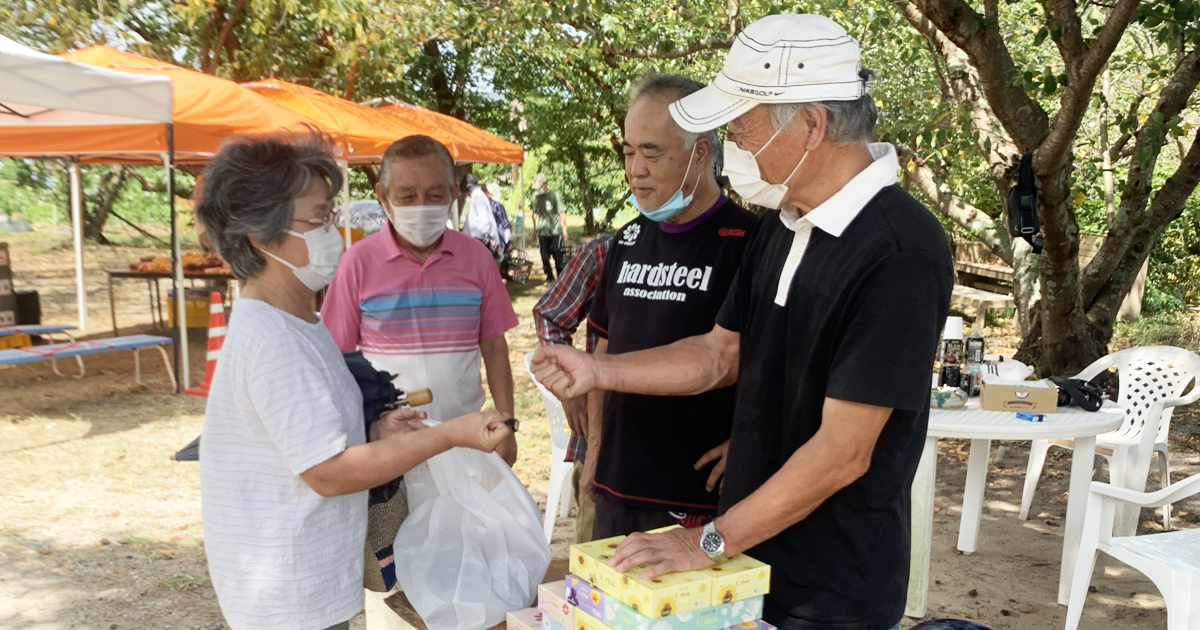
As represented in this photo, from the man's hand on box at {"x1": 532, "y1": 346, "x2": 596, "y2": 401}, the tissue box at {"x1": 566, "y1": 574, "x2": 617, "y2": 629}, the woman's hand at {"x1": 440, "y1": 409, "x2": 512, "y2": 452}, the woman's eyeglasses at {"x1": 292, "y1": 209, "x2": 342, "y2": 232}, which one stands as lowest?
the tissue box at {"x1": 566, "y1": 574, "x2": 617, "y2": 629}

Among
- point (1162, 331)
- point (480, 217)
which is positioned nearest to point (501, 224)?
point (480, 217)

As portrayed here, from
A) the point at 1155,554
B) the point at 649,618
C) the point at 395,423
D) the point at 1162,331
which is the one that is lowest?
the point at 1155,554

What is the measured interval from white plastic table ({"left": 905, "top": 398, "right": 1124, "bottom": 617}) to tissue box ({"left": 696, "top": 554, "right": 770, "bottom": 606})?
2633mm

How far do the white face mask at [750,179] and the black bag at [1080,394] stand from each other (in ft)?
10.8

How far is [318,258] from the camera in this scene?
6.61 ft

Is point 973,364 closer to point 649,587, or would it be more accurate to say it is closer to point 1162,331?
point 649,587

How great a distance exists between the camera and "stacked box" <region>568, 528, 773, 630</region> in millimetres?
1468

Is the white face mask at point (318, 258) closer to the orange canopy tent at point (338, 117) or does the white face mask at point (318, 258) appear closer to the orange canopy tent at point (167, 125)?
the orange canopy tent at point (167, 125)

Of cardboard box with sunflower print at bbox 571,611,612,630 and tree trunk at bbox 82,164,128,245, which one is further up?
tree trunk at bbox 82,164,128,245

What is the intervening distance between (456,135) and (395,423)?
35.0 feet

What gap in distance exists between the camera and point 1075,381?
183 inches

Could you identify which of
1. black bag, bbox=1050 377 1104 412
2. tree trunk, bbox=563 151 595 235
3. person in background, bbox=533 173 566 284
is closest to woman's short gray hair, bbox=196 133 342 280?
black bag, bbox=1050 377 1104 412

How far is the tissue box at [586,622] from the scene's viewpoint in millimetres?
1560

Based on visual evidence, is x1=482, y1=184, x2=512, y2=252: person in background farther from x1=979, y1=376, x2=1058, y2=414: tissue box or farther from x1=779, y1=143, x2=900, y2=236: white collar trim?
x1=779, y1=143, x2=900, y2=236: white collar trim
